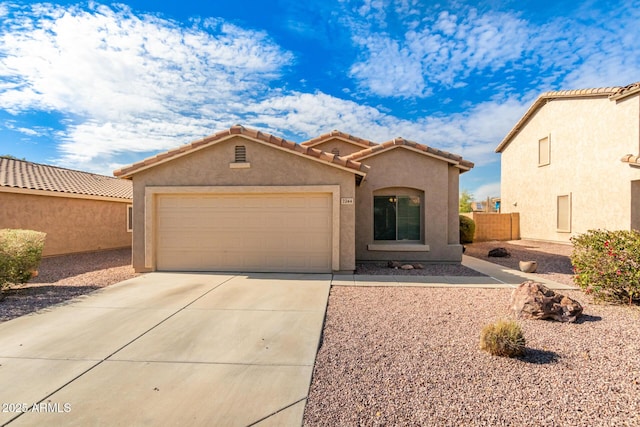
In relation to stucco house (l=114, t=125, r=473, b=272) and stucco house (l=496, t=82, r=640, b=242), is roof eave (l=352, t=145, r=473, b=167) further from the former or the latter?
stucco house (l=496, t=82, r=640, b=242)

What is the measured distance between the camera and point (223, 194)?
32.0ft

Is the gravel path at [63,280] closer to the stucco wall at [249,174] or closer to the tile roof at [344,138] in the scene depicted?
the stucco wall at [249,174]

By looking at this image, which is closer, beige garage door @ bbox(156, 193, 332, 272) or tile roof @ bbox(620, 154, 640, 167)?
beige garage door @ bbox(156, 193, 332, 272)

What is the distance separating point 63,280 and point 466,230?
57.7 feet

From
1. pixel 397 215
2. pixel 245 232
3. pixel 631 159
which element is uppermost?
pixel 631 159

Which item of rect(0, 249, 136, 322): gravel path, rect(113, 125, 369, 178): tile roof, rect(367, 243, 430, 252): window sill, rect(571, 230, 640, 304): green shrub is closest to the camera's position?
rect(571, 230, 640, 304): green shrub

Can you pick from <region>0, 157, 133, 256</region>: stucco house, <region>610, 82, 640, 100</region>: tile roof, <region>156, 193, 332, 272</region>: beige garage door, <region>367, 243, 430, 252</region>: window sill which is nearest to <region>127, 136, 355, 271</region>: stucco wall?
<region>156, 193, 332, 272</region>: beige garage door

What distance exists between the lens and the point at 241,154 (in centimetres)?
957

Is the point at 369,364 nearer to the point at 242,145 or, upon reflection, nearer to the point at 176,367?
the point at 176,367

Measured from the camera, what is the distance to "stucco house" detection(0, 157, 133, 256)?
12.7 meters

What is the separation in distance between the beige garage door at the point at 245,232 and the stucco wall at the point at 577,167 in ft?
44.7

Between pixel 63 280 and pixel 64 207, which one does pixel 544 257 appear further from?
pixel 64 207

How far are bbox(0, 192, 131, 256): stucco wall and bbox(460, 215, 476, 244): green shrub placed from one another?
1829cm

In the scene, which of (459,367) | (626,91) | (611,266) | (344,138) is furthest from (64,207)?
(626,91)
